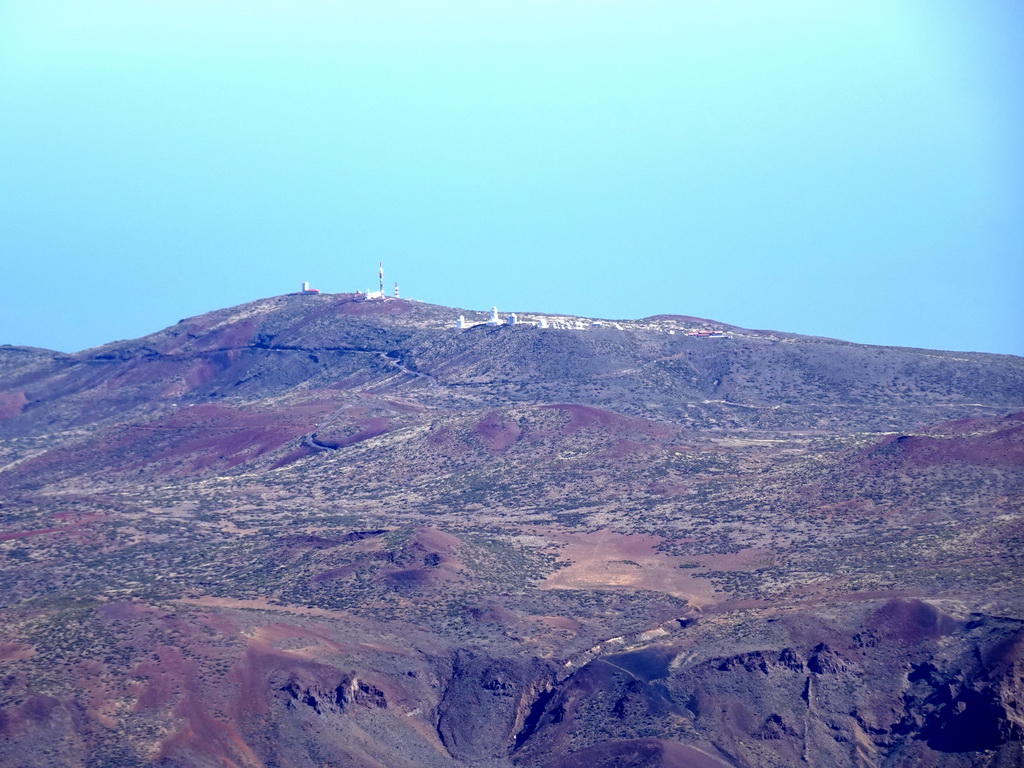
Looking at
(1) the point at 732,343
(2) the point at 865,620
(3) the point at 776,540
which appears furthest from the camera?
(1) the point at 732,343

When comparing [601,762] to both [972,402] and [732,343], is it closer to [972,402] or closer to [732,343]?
[972,402]

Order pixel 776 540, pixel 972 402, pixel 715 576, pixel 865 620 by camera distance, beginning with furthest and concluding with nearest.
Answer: pixel 972 402, pixel 776 540, pixel 715 576, pixel 865 620

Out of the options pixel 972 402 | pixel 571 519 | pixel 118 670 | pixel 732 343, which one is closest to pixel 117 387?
pixel 732 343

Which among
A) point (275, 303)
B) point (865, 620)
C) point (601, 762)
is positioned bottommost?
point (601, 762)

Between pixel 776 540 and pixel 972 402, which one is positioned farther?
pixel 972 402

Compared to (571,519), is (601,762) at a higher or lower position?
lower

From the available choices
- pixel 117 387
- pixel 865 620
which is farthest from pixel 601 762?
pixel 117 387

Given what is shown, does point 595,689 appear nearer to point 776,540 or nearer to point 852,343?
Answer: point 776,540
